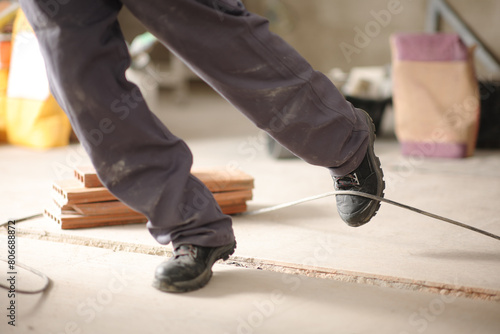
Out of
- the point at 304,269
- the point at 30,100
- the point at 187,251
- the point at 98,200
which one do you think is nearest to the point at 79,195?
the point at 98,200

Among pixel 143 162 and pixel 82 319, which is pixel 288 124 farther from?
pixel 82 319

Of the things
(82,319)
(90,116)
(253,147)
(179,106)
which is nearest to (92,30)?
(90,116)

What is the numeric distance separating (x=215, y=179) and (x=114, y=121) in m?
0.65

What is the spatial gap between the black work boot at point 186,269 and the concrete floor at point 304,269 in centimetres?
2

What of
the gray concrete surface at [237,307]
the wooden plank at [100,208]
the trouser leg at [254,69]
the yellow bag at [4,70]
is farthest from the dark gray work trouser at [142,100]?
the yellow bag at [4,70]

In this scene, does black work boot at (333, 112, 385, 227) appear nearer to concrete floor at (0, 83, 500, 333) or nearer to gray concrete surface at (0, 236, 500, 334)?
concrete floor at (0, 83, 500, 333)

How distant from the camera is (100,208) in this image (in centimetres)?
161

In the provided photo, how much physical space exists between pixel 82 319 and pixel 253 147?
1.96 metres

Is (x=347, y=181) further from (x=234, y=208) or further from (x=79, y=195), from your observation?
(x=79, y=195)

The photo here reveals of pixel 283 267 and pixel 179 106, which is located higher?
pixel 283 267

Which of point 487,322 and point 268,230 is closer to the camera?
point 487,322

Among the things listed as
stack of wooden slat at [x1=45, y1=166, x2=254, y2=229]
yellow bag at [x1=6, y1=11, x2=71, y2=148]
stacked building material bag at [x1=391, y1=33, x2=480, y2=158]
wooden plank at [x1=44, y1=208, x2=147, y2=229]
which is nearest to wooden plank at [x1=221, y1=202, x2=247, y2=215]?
stack of wooden slat at [x1=45, y1=166, x2=254, y2=229]

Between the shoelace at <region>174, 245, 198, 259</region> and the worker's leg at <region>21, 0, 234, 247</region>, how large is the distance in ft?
0.05

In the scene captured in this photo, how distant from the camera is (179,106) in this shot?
452 centimetres
